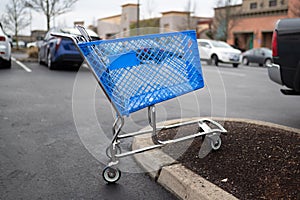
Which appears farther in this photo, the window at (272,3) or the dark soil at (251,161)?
the window at (272,3)

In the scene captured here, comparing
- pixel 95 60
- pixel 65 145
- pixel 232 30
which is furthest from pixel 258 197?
pixel 232 30

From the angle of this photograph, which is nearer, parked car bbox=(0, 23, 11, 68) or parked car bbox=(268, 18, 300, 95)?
parked car bbox=(268, 18, 300, 95)

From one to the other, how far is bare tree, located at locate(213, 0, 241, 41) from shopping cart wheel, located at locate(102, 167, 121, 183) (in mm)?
39416

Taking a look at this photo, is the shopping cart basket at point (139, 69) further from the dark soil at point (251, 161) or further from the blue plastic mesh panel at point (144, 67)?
the dark soil at point (251, 161)

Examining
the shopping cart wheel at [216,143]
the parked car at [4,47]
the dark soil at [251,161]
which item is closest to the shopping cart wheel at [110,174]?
the dark soil at [251,161]

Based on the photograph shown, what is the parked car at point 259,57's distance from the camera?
76.5 ft

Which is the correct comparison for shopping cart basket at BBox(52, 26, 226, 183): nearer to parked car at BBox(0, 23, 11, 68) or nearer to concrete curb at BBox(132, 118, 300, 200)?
concrete curb at BBox(132, 118, 300, 200)

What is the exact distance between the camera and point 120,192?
2934 mm

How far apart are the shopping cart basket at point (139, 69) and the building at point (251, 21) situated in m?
34.5

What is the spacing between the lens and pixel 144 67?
3.09m

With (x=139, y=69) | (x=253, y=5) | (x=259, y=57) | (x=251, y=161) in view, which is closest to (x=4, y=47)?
(x=139, y=69)

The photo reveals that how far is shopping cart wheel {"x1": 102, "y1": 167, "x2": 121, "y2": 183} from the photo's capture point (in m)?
3.08

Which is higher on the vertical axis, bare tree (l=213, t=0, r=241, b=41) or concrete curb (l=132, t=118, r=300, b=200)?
bare tree (l=213, t=0, r=241, b=41)

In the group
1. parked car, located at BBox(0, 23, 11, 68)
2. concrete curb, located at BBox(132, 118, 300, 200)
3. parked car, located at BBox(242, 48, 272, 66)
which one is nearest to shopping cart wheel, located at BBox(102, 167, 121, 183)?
concrete curb, located at BBox(132, 118, 300, 200)
